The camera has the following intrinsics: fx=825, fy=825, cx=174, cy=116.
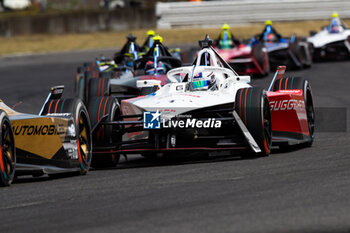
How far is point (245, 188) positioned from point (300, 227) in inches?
69.0

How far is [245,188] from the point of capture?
7383mm

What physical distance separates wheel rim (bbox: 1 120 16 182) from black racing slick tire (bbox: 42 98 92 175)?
1136mm

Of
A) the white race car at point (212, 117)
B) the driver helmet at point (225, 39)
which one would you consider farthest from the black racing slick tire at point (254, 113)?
the driver helmet at point (225, 39)

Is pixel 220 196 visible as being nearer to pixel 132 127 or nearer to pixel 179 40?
pixel 132 127

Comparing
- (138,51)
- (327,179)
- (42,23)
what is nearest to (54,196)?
(327,179)

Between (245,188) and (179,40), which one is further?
(179,40)

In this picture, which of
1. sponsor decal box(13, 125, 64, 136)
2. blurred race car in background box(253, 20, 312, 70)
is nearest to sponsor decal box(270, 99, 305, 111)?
sponsor decal box(13, 125, 64, 136)

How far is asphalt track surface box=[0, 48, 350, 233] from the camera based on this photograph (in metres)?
5.98

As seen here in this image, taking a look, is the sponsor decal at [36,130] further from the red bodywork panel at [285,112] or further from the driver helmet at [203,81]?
the red bodywork panel at [285,112]

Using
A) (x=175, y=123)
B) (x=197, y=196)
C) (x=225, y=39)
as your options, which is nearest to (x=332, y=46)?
(x=225, y=39)

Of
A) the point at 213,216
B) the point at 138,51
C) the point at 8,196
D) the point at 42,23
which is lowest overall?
the point at 42,23

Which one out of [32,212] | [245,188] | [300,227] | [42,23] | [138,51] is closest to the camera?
[300,227]

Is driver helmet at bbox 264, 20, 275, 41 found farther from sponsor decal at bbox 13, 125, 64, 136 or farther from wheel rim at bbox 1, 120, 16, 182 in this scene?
wheel rim at bbox 1, 120, 16, 182

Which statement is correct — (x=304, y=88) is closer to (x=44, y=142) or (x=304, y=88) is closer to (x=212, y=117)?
(x=212, y=117)
